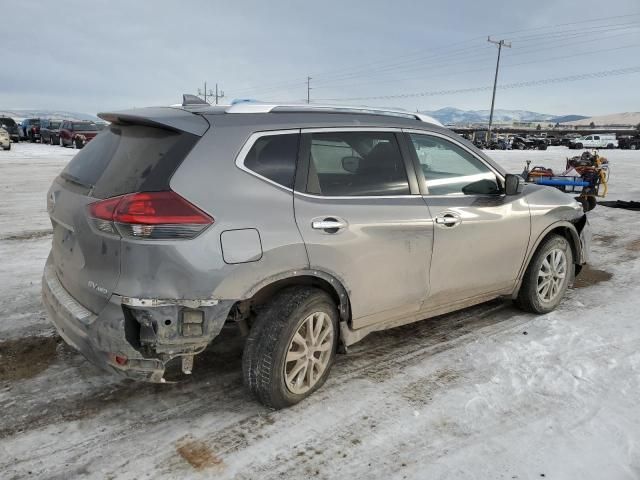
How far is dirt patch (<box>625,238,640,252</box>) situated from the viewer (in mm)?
7051

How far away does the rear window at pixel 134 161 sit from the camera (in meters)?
2.54

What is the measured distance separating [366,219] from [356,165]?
0.41m

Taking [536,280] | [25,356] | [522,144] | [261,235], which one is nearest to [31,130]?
[25,356]

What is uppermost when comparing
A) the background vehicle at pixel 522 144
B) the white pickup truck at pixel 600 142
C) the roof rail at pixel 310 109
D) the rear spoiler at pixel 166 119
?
the white pickup truck at pixel 600 142

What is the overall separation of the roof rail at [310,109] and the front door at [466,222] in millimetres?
218

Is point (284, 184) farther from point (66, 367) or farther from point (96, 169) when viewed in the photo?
point (66, 367)

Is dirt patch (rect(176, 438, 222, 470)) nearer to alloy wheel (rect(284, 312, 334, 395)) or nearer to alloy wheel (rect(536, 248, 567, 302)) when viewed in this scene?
alloy wheel (rect(284, 312, 334, 395))

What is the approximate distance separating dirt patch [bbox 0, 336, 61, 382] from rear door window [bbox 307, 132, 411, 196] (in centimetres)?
223

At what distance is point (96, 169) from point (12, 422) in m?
1.48

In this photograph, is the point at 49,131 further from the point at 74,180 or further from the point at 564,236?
the point at 564,236

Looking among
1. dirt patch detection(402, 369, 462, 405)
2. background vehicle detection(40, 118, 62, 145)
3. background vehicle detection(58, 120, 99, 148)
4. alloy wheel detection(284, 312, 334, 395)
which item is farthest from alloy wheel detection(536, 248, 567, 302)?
background vehicle detection(40, 118, 62, 145)

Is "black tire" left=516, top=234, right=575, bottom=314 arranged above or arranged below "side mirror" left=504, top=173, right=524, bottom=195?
below

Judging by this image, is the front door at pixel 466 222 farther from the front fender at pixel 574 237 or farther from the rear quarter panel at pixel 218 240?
the rear quarter panel at pixel 218 240

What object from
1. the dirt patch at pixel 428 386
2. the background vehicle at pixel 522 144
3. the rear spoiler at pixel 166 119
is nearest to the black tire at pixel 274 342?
the dirt patch at pixel 428 386
